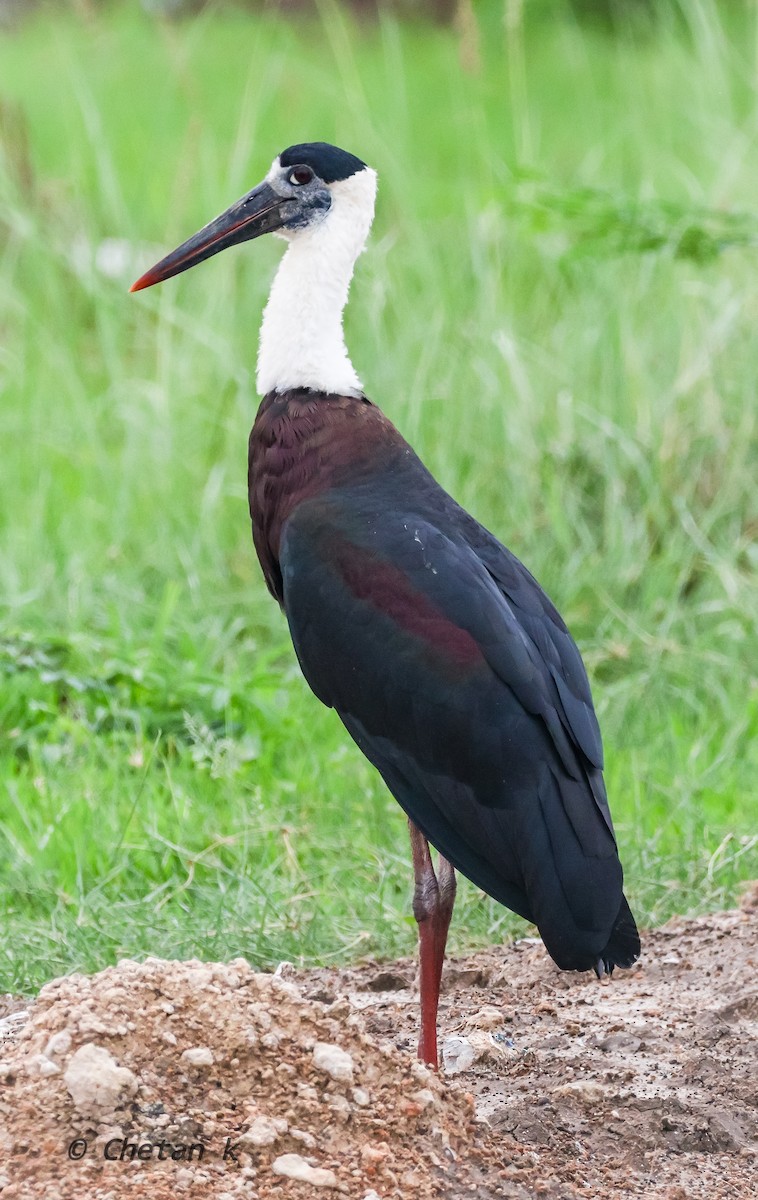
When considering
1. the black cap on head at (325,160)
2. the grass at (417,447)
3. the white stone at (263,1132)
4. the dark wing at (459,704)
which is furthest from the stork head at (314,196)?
the white stone at (263,1132)

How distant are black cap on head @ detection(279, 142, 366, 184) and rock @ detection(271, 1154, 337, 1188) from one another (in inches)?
82.1

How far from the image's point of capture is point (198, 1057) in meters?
2.45

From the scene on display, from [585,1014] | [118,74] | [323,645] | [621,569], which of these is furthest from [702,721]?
[118,74]

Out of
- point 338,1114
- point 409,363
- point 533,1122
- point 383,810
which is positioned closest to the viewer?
point 338,1114

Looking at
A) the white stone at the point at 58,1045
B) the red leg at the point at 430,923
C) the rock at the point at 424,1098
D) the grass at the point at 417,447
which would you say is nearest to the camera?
the white stone at the point at 58,1045

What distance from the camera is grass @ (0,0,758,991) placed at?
3904 millimetres

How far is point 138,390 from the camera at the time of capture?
6523 millimetres

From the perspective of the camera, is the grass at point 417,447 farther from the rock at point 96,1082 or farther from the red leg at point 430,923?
the rock at point 96,1082

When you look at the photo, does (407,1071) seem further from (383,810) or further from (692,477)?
(692,477)

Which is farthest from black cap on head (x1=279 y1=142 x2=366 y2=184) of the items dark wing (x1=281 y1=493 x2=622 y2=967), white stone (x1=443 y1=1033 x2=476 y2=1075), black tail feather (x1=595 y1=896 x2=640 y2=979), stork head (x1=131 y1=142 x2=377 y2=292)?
white stone (x1=443 y1=1033 x2=476 y2=1075)

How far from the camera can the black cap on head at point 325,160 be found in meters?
3.52

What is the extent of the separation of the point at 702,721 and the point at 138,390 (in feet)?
9.29

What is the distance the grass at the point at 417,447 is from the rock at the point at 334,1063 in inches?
38.7

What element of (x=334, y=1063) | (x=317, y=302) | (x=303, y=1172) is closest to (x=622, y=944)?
(x=334, y=1063)
